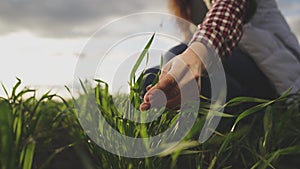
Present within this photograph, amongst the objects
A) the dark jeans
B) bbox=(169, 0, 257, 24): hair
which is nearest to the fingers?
the dark jeans

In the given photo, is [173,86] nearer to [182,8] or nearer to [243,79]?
[243,79]

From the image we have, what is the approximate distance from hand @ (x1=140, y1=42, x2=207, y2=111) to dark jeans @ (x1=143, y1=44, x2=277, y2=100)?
1.65ft

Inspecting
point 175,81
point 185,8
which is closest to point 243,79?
→ point 185,8

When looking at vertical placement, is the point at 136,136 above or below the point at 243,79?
above

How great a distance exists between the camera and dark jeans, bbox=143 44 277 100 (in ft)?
4.33

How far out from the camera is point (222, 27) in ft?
3.11

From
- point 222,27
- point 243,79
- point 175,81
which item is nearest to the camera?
point 175,81

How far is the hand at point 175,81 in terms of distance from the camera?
2.34 ft

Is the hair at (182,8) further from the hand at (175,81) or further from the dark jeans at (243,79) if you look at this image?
the hand at (175,81)

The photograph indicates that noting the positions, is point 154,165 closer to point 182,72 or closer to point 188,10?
point 182,72

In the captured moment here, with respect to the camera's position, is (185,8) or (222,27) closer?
(222,27)

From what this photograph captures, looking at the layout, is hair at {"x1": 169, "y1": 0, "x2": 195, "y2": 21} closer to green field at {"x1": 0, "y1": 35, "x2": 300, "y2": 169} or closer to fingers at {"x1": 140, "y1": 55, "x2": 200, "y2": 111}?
green field at {"x1": 0, "y1": 35, "x2": 300, "y2": 169}

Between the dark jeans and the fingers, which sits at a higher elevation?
the fingers

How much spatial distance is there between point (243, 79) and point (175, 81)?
0.69m
